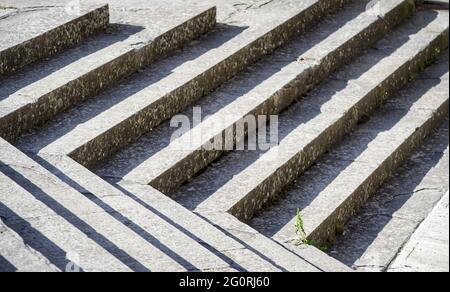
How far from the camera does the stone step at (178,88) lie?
5.19 meters

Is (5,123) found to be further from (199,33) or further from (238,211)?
(199,33)

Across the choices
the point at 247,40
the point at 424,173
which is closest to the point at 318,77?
the point at 247,40

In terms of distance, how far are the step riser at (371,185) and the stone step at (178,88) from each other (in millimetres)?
1096

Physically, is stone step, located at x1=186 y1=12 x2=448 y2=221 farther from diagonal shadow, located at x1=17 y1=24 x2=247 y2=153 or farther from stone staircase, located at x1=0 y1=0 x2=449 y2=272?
diagonal shadow, located at x1=17 y1=24 x2=247 y2=153

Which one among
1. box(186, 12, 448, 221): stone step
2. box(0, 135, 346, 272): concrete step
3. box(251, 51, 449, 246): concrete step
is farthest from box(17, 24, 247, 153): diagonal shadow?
box(251, 51, 449, 246): concrete step

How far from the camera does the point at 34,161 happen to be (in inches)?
189

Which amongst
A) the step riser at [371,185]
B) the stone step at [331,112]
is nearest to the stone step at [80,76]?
the stone step at [331,112]

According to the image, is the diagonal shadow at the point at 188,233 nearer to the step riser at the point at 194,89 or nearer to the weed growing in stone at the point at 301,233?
the step riser at the point at 194,89

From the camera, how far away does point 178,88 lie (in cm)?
580

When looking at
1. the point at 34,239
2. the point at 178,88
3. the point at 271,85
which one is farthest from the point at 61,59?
the point at 34,239

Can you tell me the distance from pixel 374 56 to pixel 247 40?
1211mm

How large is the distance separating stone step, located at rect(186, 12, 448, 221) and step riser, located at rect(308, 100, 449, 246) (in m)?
0.35

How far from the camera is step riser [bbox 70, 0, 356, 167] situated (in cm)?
522

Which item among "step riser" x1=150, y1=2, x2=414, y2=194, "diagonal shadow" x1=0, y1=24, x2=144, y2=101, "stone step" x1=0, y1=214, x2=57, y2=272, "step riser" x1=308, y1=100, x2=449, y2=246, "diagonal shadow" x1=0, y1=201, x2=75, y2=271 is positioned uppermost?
"stone step" x1=0, y1=214, x2=57, y2=272
